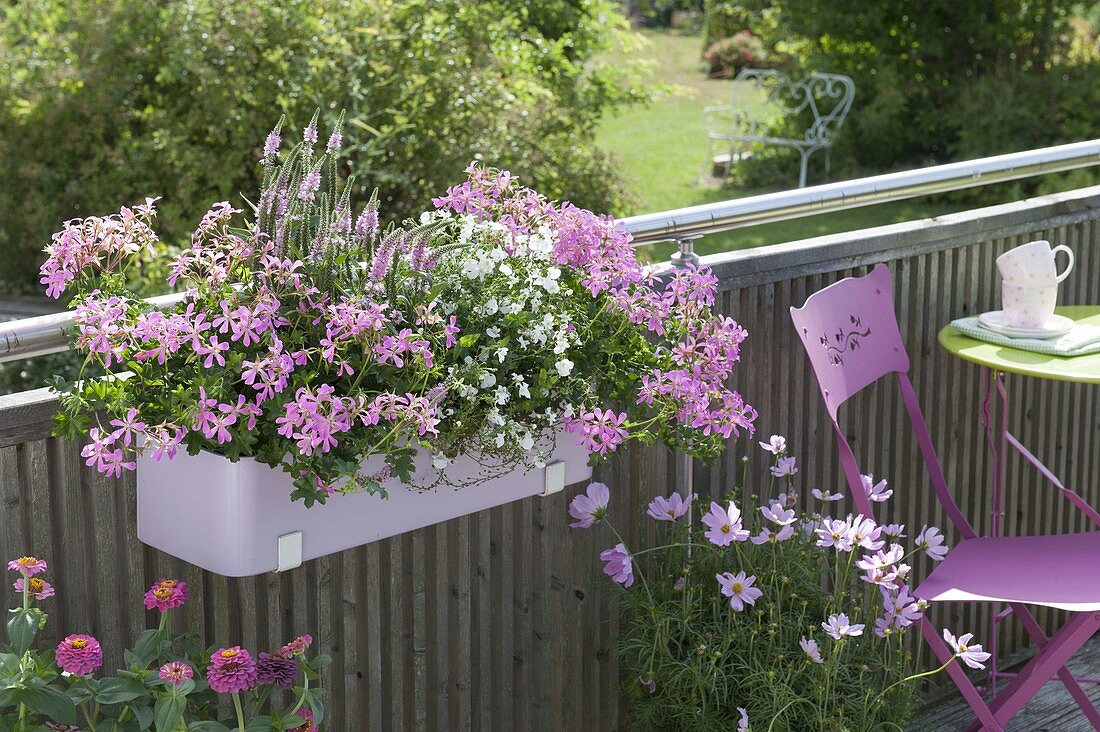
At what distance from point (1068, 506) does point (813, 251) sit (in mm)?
1243

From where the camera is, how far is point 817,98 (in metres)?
11.5

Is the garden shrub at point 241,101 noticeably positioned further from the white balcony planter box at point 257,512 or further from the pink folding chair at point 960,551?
the white balcony planter box at point 257,512

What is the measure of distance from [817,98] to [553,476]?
1016 centimetres

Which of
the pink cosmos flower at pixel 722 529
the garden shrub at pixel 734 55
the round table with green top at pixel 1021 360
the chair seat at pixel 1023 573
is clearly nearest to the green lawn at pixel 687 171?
the garden shrub at pixel 734 55

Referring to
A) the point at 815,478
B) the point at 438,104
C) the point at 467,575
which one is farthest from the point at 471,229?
the point at 438,104

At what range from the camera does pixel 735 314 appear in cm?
252

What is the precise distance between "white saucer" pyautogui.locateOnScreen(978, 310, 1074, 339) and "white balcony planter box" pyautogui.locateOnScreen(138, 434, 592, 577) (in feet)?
4.53

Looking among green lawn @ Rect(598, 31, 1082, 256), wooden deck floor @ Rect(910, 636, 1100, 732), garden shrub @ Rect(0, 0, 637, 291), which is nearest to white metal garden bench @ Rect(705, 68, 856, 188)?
green lawn @ Rect(598, 31, 1082, 256)

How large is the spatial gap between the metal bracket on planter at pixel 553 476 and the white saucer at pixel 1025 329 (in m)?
1.23

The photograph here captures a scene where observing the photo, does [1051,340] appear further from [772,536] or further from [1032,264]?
[772,536]

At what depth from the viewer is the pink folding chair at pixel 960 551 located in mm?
2357

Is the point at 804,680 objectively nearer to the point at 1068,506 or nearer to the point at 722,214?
the point at 722,214

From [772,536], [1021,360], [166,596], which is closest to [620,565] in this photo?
[772,536]

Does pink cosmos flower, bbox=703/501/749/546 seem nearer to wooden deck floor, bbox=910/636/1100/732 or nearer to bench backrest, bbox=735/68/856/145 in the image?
wooden deck floor, bbox=910/636/1100/732
